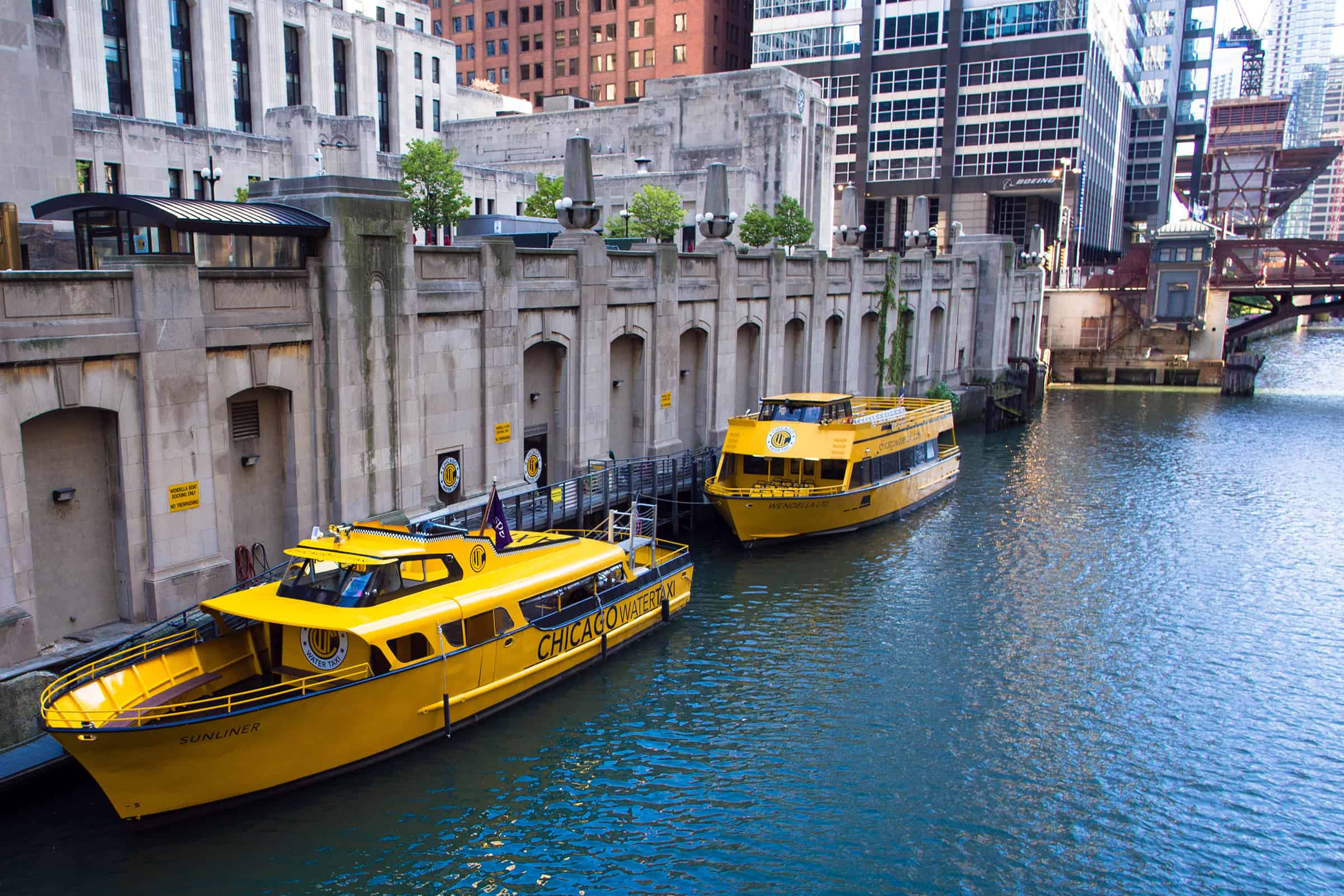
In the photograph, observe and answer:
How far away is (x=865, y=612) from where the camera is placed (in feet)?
95.5

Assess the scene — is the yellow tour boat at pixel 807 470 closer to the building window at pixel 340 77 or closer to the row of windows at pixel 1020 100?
the building window at pixel 340 77

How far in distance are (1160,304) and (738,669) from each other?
243ft

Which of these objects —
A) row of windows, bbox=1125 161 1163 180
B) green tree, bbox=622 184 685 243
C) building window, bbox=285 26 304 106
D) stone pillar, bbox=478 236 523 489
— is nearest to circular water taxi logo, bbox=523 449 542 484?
stone pillar, bbox=478 236 523 489

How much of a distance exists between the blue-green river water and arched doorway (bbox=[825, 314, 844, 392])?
19.2 metres

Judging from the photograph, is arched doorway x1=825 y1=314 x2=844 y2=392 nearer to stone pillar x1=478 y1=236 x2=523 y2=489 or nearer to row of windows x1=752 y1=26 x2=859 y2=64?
stone pillar x1=478 y1=236 x2=523 y2=489

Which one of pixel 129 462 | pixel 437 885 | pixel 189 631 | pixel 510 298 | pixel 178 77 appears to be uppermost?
pixel 178 77

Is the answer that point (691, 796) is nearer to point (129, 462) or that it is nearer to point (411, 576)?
point (411, 576)

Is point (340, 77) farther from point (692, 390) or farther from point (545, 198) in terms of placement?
point (692, 390)

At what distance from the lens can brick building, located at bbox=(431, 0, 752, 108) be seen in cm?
12512

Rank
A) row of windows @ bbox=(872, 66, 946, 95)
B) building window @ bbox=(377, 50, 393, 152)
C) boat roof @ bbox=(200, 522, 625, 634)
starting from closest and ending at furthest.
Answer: boat roof @ bbox=(200, 522, 625, 634) < building window @ bbox=(377, 50, 393, 152) < row of windows @ bbox=(872, 66, 946, 95)

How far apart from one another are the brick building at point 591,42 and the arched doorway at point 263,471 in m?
110

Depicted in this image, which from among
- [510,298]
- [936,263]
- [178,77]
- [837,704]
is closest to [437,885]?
[837,704]

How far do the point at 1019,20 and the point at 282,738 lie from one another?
112 meters

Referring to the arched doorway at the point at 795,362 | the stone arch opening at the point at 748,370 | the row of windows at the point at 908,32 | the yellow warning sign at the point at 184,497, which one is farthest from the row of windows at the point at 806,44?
the yellow warning sign at the point at 184,497
